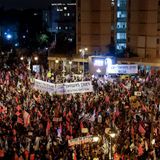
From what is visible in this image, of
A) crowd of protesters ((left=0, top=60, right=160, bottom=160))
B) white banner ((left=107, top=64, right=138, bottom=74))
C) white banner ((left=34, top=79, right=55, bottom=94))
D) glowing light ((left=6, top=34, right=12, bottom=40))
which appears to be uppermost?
white banner ((left=107, top=64, right=138, bottom=74))

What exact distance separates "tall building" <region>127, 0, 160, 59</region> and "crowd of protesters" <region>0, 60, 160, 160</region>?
65.6 feet

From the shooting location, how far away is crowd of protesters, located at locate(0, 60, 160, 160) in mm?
16766

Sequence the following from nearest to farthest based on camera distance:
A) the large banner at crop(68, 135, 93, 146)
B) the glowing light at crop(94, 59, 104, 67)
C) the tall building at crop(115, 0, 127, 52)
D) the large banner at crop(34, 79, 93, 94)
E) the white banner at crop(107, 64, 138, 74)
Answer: the large banner at crop(68, 135, 93, 146) → the large banner at crop(34, 79, 93, 94) → the white banner at crop(107, 64, 138, 74) → the glowing light at crop(94, 59, 104, 67) → the tall building at crop(115, 0, 127, 52)

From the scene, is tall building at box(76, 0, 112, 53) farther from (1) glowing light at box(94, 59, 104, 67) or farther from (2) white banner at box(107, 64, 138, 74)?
(2) white banner at box(107, 64, 138, 74)

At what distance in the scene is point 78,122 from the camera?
1994 cm

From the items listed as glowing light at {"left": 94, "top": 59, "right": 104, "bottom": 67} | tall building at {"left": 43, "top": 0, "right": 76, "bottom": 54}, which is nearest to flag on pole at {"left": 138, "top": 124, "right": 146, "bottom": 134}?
glowing light at {"left": 94, "top": 59, "right": 104, "bottom": 67}

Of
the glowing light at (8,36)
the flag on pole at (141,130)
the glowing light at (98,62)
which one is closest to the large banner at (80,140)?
the flag on pole at (141,130)

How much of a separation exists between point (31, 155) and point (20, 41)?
213 ft

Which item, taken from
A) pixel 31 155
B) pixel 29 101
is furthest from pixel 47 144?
pixel 29 101

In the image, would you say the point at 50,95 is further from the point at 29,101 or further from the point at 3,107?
the point at 3,107

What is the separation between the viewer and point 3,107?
22.5 m

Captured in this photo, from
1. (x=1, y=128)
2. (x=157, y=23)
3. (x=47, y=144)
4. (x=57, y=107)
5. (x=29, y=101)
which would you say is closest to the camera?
(x=47, y=144)

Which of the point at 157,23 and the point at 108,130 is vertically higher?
the point at 157,23

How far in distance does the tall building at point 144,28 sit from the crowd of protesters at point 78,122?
20.0m
